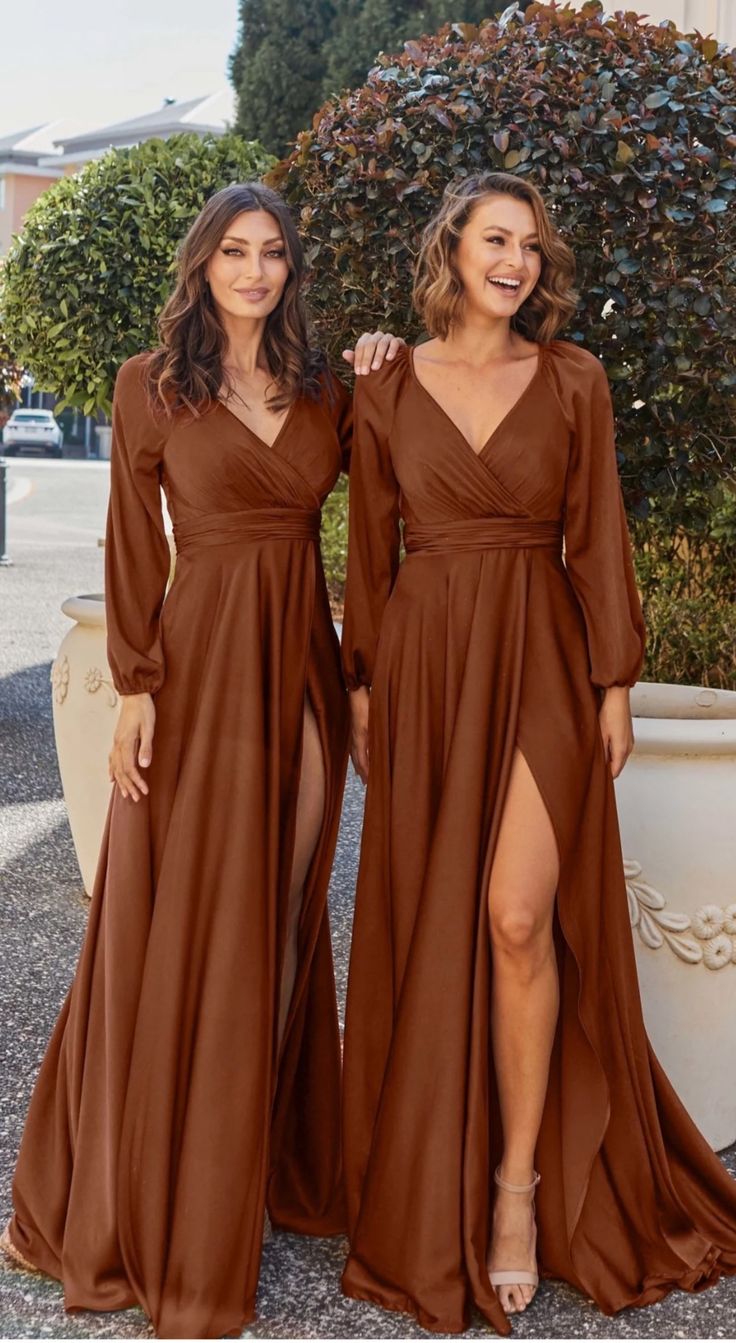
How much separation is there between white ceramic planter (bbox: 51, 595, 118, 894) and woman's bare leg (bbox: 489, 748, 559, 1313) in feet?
8.66

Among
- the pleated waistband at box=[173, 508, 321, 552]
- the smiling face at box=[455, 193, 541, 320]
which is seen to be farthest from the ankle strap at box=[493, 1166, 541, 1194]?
the smiling face at box=[455, 193, 541, 320]

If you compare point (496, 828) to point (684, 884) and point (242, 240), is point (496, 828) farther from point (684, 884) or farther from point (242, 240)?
point (242, 240)

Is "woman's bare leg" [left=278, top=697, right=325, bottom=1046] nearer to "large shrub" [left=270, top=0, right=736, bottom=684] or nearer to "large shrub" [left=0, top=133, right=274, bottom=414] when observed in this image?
A: "large shrub" [left=270, top=0, right=736, bottom=684]

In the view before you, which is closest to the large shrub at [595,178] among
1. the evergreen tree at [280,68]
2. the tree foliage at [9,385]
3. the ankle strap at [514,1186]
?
the ankle strap at [514,1186]

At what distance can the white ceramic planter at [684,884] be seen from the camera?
12.3ft

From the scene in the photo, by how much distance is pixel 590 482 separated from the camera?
3.23 metres

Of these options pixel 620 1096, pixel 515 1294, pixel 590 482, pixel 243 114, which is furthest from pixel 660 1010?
pixel 243 114

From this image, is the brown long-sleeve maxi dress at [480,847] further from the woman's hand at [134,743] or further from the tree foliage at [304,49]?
the tree foliage at [304,49]

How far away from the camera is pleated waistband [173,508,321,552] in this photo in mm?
3312

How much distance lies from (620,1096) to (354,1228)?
23.6 inches

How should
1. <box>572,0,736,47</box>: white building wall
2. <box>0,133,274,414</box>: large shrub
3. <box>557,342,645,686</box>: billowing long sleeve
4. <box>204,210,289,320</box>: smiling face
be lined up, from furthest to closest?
1. <box>572,0,736,47</box>: white building wall
2. <box>0,133,274,414</box>: large shrub
3. <box>204,210,289,320</box>: smiling face
4. <box>557,342,645,686</box>: billowing long sleeve

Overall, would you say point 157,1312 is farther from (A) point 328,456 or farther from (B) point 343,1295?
(A) point 328,456

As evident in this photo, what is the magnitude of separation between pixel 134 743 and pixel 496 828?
29.4 inches

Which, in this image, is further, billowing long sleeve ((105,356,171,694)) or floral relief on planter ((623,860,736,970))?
floral relief on planter ((623,860,736,970))
